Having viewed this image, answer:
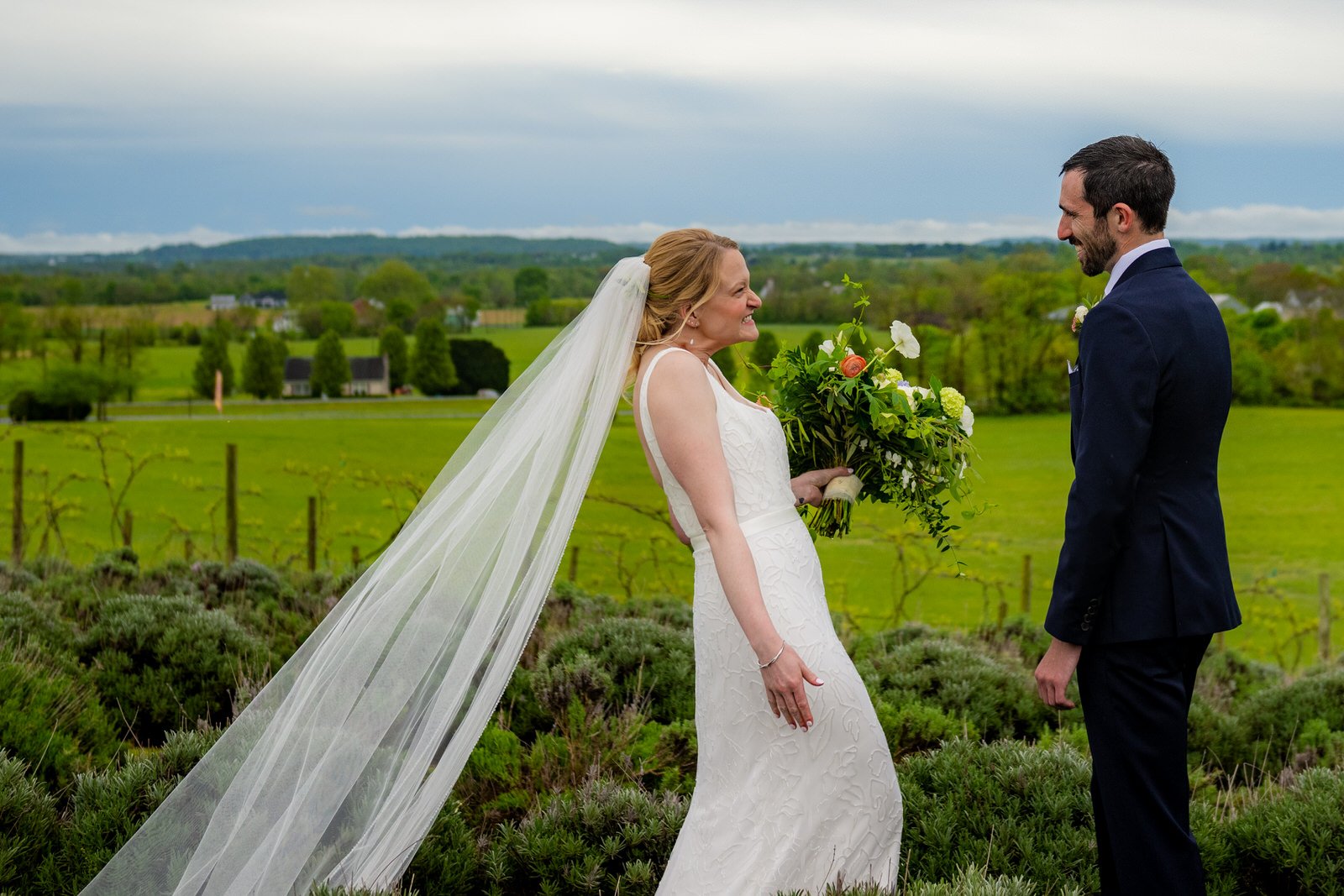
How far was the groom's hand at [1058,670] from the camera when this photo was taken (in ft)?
9.57

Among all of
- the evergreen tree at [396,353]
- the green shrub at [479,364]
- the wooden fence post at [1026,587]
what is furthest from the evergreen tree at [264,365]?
the wooden fence post at [1026,587]

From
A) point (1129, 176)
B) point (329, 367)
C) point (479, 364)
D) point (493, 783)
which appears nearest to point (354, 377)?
point (329, 367)

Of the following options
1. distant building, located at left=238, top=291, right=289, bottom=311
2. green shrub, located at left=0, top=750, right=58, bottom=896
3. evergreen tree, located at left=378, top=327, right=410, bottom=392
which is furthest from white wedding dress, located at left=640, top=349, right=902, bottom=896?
distant building, located at left=238, top=291, right=289, bottom=311

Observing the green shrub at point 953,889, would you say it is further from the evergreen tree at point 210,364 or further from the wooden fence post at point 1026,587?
the evergreen tree at point 210,364

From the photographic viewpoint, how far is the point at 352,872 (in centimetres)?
321

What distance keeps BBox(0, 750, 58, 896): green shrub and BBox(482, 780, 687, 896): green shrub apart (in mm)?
1505

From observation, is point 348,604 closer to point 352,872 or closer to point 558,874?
point 352,872

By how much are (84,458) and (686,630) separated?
32.7 metres

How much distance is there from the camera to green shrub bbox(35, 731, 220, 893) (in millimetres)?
3596

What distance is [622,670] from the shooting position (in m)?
6.22

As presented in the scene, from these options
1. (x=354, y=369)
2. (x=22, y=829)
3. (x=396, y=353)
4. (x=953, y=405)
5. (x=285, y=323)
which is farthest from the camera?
(x=285, y=323)

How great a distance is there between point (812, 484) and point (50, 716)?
143 inches

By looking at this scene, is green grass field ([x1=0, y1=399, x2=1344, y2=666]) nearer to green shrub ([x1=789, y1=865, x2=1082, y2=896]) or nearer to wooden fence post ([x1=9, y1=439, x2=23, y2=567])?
wooden fence post ([x1=9, y1=439, x2=23, y2=567])

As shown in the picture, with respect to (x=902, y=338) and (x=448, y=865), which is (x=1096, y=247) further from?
(x=448, y=865)
